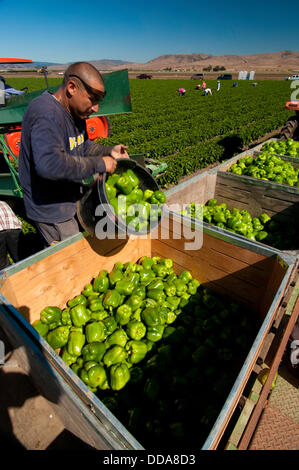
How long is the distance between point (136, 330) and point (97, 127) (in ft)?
27.6

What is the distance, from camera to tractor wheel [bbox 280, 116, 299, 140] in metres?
11.6

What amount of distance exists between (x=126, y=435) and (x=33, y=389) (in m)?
2.63

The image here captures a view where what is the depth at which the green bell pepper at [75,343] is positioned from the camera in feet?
11.0

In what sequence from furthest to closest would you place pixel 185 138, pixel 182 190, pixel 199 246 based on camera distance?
pixel 185 138, pixel 182 190, pixel 199 246

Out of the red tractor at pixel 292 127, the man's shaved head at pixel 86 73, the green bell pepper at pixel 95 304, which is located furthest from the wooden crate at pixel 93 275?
the red tractor at pixel 292 127

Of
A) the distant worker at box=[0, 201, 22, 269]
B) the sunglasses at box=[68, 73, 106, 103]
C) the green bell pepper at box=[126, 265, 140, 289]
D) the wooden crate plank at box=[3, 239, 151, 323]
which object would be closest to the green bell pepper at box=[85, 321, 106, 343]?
the wooden crate plank at box=[3, 239, 151, 323]

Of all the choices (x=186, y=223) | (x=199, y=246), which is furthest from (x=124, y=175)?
(x=199, y=246)

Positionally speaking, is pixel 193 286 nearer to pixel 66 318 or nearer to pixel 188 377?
pixel 188 377

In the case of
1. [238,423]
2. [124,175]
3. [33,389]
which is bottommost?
[33,389]

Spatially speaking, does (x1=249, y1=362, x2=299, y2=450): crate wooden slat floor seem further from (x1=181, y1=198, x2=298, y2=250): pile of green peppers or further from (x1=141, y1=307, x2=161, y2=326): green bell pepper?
(x1=181, y1=198, x2=298, y2=250): pile of green peppers

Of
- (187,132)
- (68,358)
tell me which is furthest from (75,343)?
(187,132)

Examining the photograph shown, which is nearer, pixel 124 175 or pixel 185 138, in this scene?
pixel 124 175

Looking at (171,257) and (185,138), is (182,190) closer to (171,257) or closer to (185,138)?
(171,257)

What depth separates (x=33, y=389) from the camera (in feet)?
12.3
